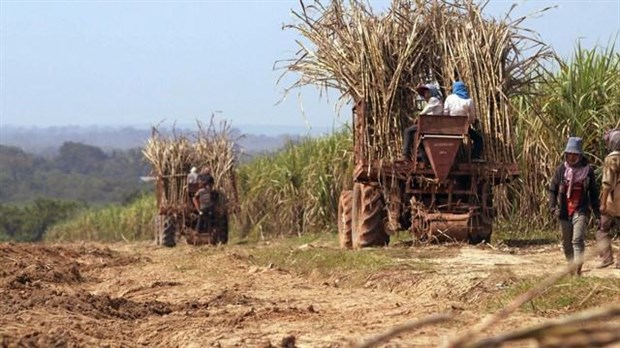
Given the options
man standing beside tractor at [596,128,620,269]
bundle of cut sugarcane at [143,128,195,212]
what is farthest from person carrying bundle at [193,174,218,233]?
man standing beside tractor at [596,128,620,269]

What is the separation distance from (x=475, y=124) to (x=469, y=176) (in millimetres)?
652

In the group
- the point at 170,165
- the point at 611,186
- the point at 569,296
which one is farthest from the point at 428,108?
the point at 170,165

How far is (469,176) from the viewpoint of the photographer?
14203 millimetres

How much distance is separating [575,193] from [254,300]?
319 centimetres

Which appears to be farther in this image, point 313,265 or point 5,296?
point 313,265

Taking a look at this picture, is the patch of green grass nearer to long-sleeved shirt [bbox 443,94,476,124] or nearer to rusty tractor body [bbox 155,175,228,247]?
long-sleeved shirt [bbox 443,94,476,124]

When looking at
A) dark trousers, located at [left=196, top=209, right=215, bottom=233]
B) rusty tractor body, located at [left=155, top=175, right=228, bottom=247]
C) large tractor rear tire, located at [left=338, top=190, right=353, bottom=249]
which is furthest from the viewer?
rusty tractor body, located at [left=155, top=175, right=228, bottom=247]

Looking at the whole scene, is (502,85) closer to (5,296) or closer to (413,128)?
(413,128)

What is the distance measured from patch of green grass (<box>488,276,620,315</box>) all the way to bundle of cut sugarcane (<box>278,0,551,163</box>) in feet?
16.9

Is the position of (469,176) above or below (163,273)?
above

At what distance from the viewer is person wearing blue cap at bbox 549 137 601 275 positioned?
10742mm

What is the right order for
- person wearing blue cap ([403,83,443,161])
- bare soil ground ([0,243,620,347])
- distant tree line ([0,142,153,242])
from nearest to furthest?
bare soil ground ([0,243,620,347]) → person wearing blue cap ([403,83,443,161]) → distant tree line ([0,142,153,242])

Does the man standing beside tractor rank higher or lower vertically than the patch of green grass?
higher

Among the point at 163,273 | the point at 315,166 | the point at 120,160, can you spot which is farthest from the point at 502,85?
the point at 120,160
